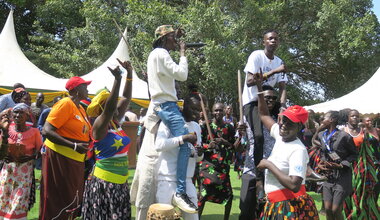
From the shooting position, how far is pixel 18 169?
555 cm

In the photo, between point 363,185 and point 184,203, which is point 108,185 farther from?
point 363,185

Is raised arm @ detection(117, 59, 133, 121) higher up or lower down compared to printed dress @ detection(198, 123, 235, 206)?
higher up

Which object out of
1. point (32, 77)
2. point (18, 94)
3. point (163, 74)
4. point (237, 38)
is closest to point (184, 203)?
point (163, 74)


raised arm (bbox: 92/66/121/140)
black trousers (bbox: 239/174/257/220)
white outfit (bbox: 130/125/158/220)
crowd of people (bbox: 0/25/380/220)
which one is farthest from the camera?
black trousers (bbox: 239/174/257/220)

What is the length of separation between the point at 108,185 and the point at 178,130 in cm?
91

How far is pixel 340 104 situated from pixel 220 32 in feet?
22.4

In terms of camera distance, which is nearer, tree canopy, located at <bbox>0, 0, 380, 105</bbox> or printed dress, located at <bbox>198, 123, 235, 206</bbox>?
printed dress, located at <bbox>198, 123, 235, 206</bbox>

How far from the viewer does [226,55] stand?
61.0ft

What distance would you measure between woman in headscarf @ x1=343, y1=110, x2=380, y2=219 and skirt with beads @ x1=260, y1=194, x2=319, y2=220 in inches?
120

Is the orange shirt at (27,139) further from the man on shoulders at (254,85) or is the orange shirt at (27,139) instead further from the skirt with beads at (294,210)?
the skirt with beads at (294,210)

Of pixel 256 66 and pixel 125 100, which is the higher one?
pixel 256 66

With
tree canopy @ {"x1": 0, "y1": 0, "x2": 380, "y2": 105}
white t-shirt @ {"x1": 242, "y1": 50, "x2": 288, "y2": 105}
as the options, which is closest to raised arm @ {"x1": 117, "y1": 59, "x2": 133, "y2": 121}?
white t-shirt @ {"x1": 242, "y1": 50, "x2": 288, "y2": 105}

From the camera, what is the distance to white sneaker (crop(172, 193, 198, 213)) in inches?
154

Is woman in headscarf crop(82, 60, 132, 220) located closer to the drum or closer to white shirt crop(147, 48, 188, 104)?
white shirt crop(147, 48, 188, 104)
